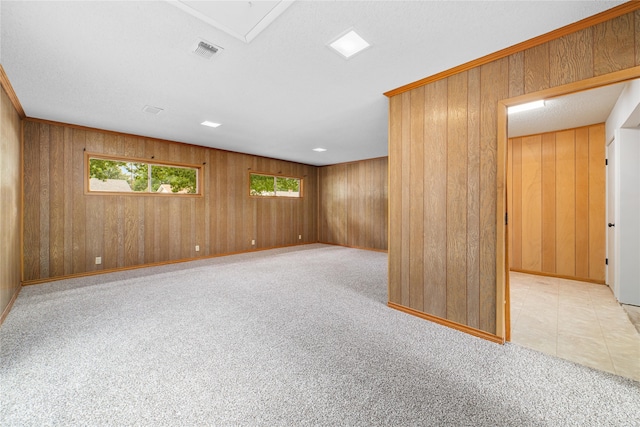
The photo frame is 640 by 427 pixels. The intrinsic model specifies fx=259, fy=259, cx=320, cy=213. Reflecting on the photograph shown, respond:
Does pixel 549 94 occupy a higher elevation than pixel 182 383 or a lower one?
higher

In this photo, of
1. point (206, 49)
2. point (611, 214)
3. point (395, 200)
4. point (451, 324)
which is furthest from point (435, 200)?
point (611, 214)

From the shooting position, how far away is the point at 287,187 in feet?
25.0

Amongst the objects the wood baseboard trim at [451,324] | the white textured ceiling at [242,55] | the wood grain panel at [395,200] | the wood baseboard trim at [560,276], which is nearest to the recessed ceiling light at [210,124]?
the white textured ceiling at [242,55]

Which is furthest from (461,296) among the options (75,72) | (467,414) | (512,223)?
(75,72)

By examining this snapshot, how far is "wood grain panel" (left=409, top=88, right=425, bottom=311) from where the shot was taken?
265 centimetres

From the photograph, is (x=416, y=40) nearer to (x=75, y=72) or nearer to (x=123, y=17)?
(x=123, y=17)

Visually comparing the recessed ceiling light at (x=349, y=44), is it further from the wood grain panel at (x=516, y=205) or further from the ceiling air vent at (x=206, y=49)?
the wood grain panel at (x=516, y=205)

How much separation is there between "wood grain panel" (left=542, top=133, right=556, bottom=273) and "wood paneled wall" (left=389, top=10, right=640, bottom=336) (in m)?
3.12

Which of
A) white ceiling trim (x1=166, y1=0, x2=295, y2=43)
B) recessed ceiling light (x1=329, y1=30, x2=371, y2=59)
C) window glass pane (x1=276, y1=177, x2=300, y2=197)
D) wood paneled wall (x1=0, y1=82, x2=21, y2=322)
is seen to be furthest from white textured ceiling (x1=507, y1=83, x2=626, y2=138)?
wood paneled wall (x1=0, y1=82, x2=21, y2=322)

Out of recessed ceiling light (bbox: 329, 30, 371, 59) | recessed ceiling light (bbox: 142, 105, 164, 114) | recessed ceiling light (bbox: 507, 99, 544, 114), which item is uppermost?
recessed ceiling light (bbox: 142, 105, 164, 114)

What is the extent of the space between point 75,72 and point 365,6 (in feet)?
9.04

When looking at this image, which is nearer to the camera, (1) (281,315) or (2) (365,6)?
(2) (365,6)

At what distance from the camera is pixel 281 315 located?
8.83 feet

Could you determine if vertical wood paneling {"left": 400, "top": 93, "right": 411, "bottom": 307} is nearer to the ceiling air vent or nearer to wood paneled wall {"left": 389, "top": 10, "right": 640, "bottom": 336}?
wood paneled wall {"left": 389, "top": 10, "right": 640, "bottom": 336}
